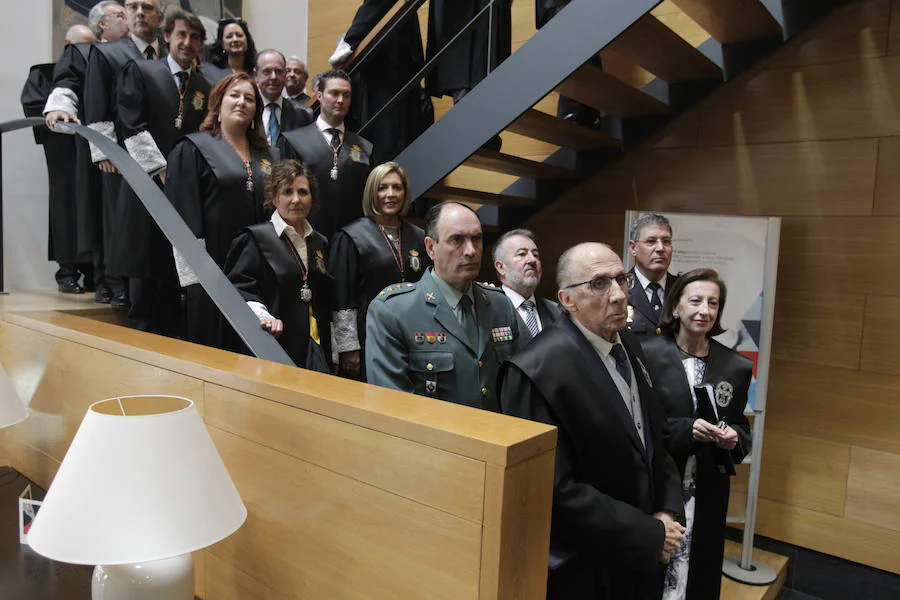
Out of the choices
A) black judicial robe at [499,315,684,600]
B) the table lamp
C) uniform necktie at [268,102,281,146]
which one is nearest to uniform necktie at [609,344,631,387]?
black judicial robe at [499,315,684,600]

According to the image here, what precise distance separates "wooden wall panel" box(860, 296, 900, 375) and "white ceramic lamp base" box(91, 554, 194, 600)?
10.9 feet

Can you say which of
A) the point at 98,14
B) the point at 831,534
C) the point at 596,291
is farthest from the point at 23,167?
the point at 831,534

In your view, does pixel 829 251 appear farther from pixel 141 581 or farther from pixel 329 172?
pixel 141 581

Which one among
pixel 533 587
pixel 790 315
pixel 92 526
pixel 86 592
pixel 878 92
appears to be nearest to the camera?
pixel 92 526

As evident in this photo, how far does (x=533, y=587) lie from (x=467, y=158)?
2.23m

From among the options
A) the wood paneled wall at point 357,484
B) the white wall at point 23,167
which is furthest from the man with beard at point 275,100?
the wood paneled wall at point 357,484

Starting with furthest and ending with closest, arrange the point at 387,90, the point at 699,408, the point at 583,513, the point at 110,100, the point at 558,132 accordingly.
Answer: the point at 387,90 < the point at 558,132 < the point at 110,100 < the point at 699,408 < the point at 583,513

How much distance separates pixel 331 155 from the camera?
3248 mm

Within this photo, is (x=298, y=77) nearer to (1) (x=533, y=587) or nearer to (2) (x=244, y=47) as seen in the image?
(2) (x=244, y=47)

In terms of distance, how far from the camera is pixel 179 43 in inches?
122

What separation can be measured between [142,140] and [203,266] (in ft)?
3.85

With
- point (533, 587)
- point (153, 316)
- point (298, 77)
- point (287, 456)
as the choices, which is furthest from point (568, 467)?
point (298, 77)

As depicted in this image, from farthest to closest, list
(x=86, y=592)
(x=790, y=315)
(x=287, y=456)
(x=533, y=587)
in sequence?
1. (x=790, y=315)
2. (x=86, y=592)
3. (x=287, y=456)
4. (x=533, y=587)

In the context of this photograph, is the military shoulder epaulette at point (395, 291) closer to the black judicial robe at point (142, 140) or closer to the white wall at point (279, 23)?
the black judicial robe at point (142, 140)
